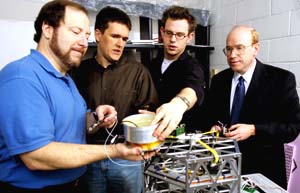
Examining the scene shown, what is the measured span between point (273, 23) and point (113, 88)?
4.38ft

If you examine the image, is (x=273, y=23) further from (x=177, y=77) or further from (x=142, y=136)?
(x=142, y=136)

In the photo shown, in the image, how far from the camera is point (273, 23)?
73.4 inches

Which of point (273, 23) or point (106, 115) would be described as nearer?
point (106, 115)

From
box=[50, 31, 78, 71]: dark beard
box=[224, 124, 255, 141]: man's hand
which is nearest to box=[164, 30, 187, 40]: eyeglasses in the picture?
box=[224, 124, 255, 141]: man's hand

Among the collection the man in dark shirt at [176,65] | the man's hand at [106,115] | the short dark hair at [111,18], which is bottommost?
the man's hand at [106,115]

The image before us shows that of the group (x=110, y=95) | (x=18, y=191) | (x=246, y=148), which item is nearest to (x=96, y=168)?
(x=110, y=95)

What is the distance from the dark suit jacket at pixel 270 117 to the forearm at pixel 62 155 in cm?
98

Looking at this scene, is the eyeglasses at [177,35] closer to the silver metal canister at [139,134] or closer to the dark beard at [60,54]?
the dark beard at [60,54]

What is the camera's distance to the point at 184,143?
75 cm

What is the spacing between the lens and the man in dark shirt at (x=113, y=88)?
51.8 inches

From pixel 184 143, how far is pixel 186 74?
62cm

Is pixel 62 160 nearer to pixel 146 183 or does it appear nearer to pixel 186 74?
pixel 146 183

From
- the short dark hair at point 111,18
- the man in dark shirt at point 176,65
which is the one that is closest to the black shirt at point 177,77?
the man in dark shirt at point 176,65

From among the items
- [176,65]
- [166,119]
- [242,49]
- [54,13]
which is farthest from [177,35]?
[166,119]
